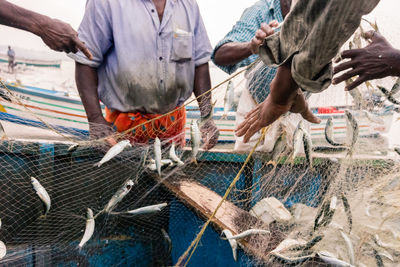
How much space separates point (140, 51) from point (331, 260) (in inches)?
109

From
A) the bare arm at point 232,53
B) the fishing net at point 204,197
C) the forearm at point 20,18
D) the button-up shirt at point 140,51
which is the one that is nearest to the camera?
the fishing net at point 204,197

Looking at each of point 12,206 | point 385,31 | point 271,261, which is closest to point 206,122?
point 271,261

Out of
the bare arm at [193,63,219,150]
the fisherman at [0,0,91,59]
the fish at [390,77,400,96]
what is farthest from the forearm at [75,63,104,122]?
the fish at [390,77,400,96]

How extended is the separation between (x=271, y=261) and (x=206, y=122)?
1.62 m

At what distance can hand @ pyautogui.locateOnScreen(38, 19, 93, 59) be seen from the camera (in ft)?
10.1

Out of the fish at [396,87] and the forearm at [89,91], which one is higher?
the fish at [396,87]

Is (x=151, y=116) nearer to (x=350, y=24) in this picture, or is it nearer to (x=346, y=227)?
(x=346, y=227)

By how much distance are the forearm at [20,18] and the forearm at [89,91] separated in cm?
68

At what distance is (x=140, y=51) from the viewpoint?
143 inches

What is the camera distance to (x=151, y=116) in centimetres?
372

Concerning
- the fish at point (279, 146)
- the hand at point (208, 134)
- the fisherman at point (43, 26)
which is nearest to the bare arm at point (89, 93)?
the fisherman at point (43, 26)

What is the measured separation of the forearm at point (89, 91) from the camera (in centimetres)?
363

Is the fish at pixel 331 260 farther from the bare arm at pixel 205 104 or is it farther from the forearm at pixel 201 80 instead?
the forearm at pixel 201 80

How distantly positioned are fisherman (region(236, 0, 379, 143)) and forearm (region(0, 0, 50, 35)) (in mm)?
2393
